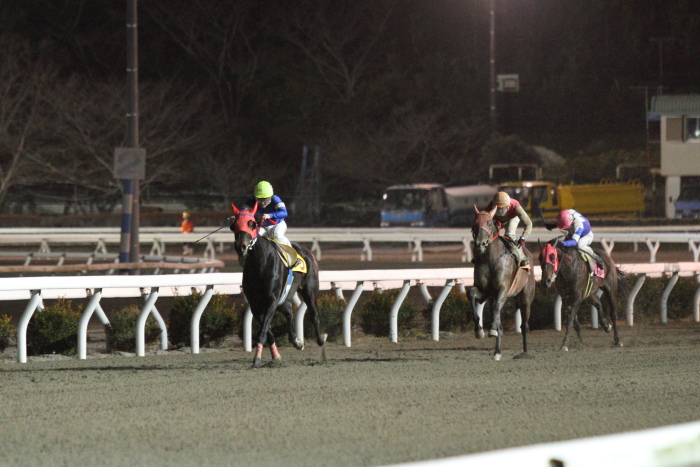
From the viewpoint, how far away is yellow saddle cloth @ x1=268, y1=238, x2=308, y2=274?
361 inches

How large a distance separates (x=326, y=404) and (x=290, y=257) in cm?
256

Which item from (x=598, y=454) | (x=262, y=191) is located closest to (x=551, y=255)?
(x=262, y=191)

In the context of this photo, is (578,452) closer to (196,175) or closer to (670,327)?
(670,327)

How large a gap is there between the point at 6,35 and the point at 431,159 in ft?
60.3

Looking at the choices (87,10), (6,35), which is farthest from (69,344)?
(87,10)

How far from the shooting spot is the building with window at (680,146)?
42.4 meters

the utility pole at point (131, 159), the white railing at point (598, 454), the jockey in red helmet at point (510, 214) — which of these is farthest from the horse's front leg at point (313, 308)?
the white railing at point (598, 454)

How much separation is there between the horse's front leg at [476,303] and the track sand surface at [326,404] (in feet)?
0.83

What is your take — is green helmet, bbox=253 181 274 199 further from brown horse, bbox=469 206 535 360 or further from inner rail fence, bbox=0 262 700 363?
brown horse, bbox=469 206 535 360

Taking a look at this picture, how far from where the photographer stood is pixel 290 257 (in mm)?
9312

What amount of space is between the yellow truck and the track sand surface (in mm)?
27479

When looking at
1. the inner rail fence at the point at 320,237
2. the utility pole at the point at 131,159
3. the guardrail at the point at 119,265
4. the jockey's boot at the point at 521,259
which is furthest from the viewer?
the inner rail fence at the point at 320,237

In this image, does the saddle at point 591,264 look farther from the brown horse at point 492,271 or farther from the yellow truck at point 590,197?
the yellow truck at point 590,197

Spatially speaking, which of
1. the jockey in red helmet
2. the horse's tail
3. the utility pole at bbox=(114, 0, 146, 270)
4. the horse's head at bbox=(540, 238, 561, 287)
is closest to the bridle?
the jockey in red helmet
